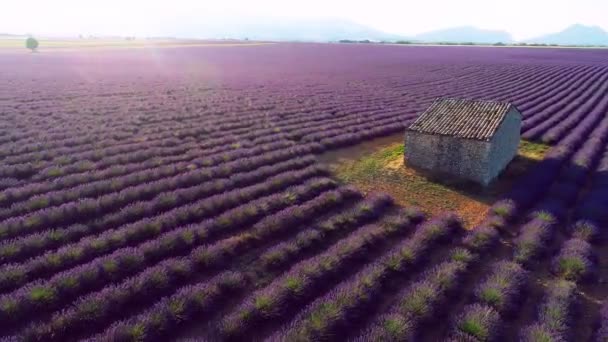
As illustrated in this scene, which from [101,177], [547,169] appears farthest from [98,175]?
[547,169]

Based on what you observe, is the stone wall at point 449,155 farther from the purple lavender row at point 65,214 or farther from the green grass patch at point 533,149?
the purple lavender row at point 65,214

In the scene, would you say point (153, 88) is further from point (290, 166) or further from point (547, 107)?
point (547, 107)

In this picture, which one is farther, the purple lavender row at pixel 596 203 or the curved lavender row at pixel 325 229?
the purple lavender row at pixel 596 203

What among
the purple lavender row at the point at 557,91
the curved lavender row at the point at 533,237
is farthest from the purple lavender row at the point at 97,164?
the purple lavender row at the point at 557,91

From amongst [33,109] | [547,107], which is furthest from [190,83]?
[547,107]

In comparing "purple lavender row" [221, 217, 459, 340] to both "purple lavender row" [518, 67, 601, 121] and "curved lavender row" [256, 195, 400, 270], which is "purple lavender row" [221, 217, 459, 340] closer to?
"curved lavender row" [256, 195, 400, 270]

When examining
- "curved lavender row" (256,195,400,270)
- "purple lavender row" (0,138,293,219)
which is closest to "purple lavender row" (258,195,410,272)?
"curved lavender row" (256,195,400,270)

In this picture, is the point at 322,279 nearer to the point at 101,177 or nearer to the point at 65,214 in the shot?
the point at 65,214
